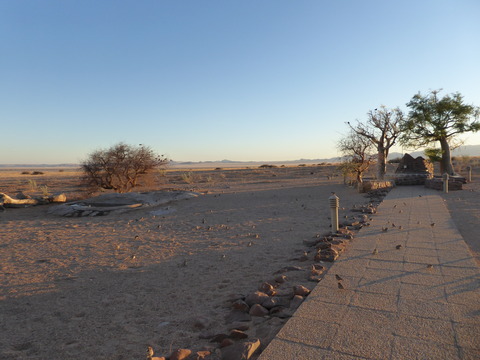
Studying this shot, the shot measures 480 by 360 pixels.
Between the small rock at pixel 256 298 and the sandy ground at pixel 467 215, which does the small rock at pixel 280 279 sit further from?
the sandy ground at pixel 467 215

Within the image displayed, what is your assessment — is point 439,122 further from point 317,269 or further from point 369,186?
point 317,269

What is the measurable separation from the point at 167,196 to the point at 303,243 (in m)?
10.0

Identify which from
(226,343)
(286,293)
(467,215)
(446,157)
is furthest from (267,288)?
(446,157)

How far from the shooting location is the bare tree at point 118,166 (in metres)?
17.1

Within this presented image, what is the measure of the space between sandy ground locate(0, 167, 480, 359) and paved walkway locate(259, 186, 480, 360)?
43 centimetres

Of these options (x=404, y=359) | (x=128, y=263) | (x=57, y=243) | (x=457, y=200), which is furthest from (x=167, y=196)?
(x=404, y=359)

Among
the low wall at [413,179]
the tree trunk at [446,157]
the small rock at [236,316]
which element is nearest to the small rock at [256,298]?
the small rock at [236,316]

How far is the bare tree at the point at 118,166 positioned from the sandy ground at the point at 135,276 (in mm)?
6481

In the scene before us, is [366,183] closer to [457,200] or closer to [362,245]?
[457,200]

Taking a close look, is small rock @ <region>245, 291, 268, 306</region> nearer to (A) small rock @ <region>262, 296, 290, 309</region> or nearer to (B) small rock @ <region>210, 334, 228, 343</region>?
(A) small rock @ <region>262, 296, 290, 309</region>

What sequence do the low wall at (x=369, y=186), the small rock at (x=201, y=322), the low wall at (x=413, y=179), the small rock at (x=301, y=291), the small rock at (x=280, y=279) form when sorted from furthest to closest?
1. the low wall at (x=413, y=179)
2. the low wall at (x=369, y=186)
3. the small rock at (x=280, y=279)
4. the small rock at (x=301, y=291)
5. the small rock at (x=201, y=322)

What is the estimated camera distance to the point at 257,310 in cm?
364

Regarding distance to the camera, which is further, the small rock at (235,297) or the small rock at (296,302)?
the small rock at (235,297)

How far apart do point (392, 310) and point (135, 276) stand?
3977 millimetres
